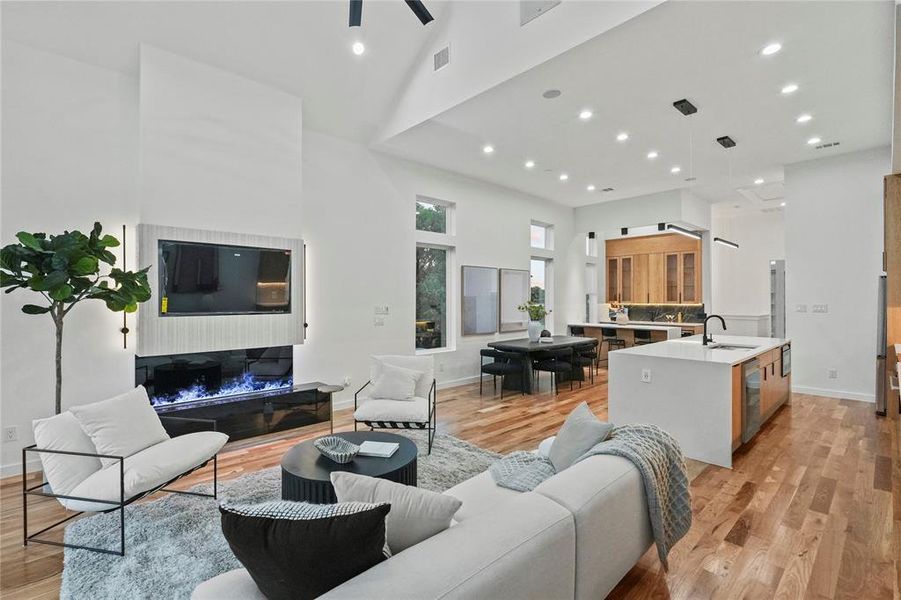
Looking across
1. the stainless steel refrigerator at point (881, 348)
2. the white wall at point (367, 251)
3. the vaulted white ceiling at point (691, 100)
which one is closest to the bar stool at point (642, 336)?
the vaulted white ceiling at point (691, 100)

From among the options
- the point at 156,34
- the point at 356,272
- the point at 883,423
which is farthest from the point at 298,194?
the point at 883,423

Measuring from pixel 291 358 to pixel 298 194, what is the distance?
1.82 m

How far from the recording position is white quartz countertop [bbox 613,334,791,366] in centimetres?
372

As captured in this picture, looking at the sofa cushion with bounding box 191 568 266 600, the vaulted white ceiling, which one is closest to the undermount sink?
the vaulted white ceiling

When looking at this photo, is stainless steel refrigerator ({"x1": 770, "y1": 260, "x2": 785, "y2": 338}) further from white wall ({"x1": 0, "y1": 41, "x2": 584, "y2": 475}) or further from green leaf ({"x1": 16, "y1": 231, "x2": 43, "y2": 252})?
green leaf ({"x1": 16, "y1": 231, "x2": 43, "y2": 252})

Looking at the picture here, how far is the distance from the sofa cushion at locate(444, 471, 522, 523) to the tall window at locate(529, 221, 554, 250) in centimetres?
682

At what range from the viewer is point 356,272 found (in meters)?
5.64

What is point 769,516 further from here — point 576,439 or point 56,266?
point 56,266

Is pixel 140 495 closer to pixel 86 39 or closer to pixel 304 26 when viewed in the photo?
pixel 86 39

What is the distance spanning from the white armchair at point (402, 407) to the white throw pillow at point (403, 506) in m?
2.21

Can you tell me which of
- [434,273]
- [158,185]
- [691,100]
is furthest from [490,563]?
[434,273]

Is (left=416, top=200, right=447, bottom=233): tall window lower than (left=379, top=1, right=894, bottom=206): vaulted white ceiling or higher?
lower

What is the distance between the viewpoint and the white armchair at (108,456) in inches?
93.1

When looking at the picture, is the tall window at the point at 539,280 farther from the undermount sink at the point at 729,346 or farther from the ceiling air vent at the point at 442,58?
the ceiling air vent at the point at 442,58
